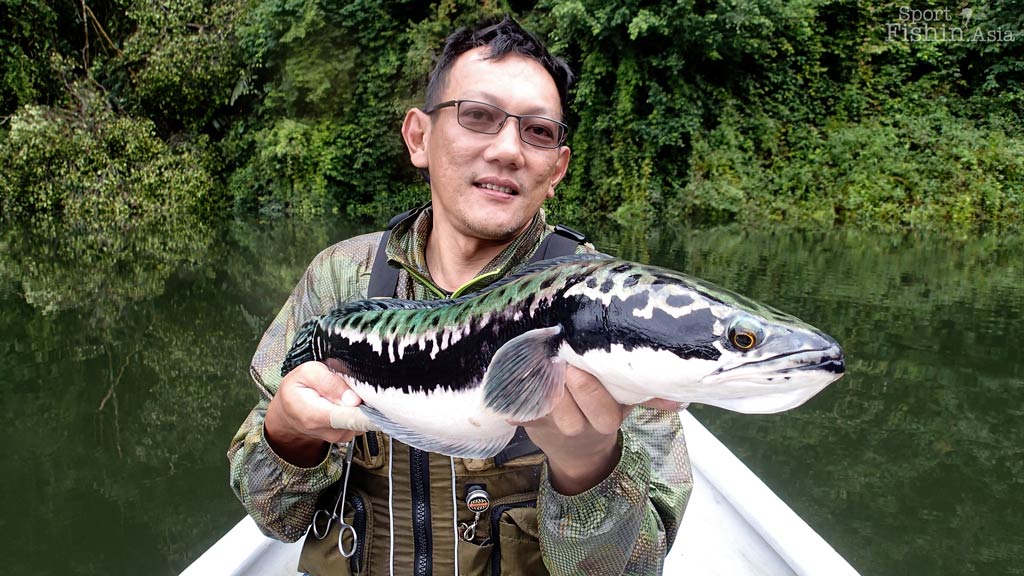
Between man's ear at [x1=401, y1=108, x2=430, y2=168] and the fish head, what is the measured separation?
4.41 ft

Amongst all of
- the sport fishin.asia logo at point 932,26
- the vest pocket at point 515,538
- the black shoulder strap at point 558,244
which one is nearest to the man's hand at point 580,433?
the vest pocket at point 515,538

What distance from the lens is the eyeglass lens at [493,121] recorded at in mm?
2027

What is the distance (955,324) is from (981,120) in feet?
42.2

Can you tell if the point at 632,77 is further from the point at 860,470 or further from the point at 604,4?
the point at 860,470

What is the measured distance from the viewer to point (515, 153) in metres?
1.99

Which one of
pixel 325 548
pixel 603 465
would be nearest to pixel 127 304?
pixel 325 548

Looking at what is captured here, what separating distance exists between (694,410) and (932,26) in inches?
708

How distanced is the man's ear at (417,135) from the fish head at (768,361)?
1344mm

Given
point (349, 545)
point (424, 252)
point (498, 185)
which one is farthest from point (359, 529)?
point (498, 185)

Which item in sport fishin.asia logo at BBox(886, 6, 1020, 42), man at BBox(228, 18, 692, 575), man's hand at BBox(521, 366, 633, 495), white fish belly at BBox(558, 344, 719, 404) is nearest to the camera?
white fish belly at BBox(558, 344, 719, 404)

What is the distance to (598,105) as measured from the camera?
18609mm

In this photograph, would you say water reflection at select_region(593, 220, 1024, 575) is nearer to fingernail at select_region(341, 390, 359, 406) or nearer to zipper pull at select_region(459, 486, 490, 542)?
zipper pull at select_region(459, 486, 490, 542)

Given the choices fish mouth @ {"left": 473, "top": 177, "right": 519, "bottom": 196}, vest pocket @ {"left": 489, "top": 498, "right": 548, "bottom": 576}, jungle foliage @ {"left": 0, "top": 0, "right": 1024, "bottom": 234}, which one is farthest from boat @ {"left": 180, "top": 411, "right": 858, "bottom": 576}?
jungle foliage @ {"left": 0, "top": 0, "right": 1024, "bottom": 234}

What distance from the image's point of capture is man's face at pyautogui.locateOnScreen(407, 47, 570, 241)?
202 cm
